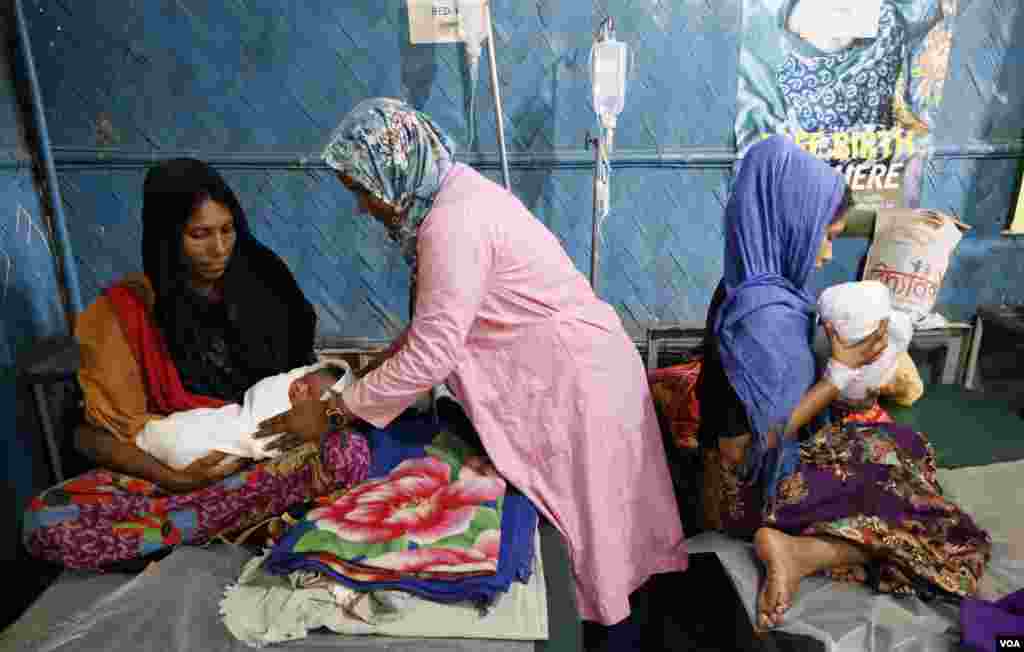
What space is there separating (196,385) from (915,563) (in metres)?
1.65

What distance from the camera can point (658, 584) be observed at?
198 centimetres

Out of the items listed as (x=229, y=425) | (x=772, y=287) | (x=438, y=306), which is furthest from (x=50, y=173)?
(x=772, y=287)

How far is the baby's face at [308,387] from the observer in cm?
161

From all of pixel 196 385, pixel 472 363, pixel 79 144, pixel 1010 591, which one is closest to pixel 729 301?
pixel 472 363

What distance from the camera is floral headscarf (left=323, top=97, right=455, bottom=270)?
1.52 meters

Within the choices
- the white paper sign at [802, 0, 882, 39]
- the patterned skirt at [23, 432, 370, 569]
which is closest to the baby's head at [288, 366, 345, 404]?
the patterned skirt at [23, 432, 370, 569]

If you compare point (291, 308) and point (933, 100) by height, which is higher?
point (933, 100)

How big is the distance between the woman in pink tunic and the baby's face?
0.04 metres

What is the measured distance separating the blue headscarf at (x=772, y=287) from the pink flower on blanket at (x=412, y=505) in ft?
1.97

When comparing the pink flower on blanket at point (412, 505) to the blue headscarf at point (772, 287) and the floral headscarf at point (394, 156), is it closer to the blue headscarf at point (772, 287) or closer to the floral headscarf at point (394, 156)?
the floral headscarf at point (394, 156)

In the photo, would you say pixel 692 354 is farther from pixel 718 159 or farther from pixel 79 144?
pixel 79 144

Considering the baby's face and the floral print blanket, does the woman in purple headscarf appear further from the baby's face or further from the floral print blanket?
the baby's face

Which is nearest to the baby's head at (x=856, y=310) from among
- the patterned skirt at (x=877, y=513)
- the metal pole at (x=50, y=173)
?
the patterned skirt at (x=877, y=513)

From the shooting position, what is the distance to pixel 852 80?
2.61 metres
